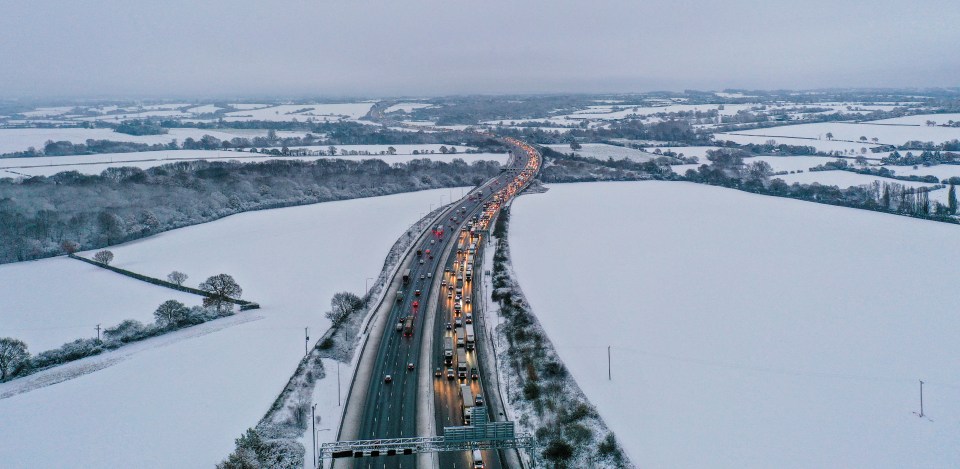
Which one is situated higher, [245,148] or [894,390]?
[245,148]

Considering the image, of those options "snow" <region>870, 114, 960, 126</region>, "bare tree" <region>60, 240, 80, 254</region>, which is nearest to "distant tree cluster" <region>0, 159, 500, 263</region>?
"bare tree" <region>60, 240, 80, 254</region>

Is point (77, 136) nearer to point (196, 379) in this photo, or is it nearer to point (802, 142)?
point (196, 379)

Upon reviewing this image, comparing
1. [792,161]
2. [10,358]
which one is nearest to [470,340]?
[10,358]

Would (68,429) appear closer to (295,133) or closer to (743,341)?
(743,341)

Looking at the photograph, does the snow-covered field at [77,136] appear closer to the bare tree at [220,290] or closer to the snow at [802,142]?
the bare tree at [220,290]

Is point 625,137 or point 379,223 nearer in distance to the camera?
point 379,223

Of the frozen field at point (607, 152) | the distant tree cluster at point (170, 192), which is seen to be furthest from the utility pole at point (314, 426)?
the frozen field at point (607, 152)

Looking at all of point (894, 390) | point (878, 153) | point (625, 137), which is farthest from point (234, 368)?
point (625, 137)
